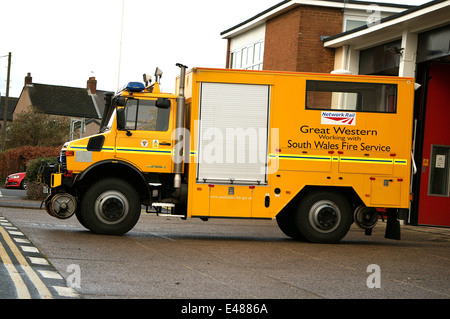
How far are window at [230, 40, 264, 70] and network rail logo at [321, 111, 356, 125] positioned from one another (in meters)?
16.6

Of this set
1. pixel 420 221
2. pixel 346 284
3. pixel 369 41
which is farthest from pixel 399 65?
pixel 346 284

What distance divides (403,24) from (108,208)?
427 inches

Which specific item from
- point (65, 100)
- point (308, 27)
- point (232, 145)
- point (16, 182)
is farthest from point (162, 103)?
point (65, 100)

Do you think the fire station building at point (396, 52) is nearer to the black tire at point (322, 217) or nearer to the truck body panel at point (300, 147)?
the truck body panel at point (300, 147)

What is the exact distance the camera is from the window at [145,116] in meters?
14.6

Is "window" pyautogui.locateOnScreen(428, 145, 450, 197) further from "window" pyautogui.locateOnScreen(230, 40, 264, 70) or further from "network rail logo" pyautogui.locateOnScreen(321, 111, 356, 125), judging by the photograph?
"window" pyautogui.locateOnScreen(230, 40, 264, 70)

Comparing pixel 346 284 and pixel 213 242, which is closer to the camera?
pixel 346 284

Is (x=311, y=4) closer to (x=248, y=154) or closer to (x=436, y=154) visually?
(x=436, y=154)

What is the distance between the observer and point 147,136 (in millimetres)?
14547

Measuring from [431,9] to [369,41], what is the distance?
16.7ft

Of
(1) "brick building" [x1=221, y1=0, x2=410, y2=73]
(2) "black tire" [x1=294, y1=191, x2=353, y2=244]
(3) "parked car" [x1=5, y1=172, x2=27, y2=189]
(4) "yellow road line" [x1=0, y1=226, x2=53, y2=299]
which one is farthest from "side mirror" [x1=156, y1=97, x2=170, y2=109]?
(3) "parked car" [x1=5, y1=172, x2=27, y2=189]

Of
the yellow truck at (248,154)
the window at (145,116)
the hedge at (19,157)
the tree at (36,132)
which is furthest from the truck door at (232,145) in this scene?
the tree at (36,132)
